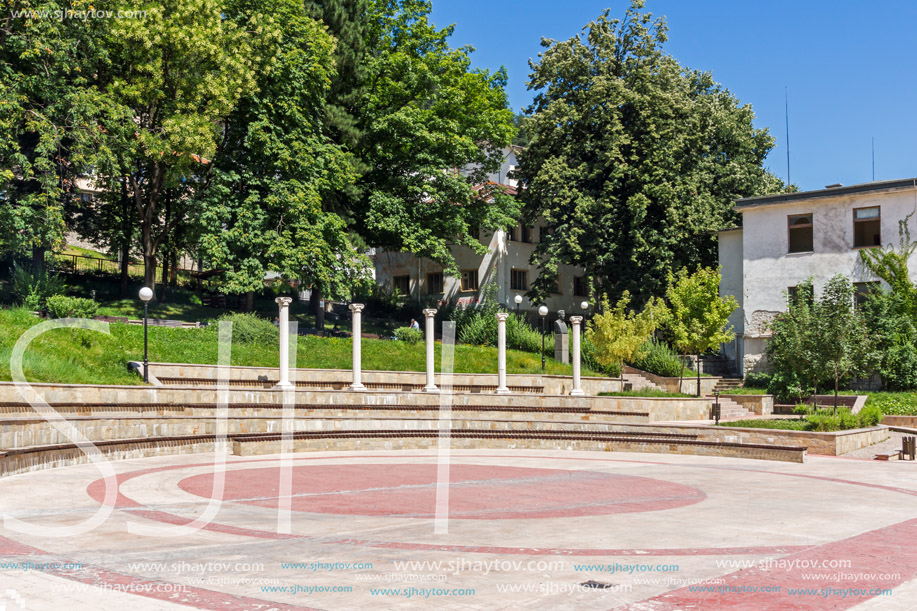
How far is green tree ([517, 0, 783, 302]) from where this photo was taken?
40.2 meters

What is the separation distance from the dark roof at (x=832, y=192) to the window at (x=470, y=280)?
15792mm

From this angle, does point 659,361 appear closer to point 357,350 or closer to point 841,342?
point 841,342

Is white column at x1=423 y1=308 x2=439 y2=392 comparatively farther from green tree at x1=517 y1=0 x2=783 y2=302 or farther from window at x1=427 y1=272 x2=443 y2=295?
window at x1=427 y1=272 x2=443 y2=295

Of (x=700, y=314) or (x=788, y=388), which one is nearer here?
(x=788, y=388)

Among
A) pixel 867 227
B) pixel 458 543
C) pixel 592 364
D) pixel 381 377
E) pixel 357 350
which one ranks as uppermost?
pixel 867 227

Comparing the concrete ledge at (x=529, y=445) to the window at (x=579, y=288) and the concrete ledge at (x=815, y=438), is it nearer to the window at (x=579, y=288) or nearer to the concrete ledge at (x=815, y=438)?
the concrete ledge at (x=815, y=438)

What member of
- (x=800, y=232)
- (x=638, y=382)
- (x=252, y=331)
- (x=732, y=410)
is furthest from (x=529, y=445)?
(x=800, y=232)

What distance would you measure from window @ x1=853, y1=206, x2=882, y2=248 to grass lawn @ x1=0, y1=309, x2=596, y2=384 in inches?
545

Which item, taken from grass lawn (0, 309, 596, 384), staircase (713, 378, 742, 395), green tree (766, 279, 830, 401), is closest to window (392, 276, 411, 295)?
grass lawn (0, 309, 596, 384)

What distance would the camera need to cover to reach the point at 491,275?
4609cm

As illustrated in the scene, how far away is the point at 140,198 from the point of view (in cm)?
3334

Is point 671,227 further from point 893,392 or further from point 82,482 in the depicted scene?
point 82,482

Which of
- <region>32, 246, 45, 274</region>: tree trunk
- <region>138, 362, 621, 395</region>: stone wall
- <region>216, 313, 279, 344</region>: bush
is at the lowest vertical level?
<region>138, 362, 621, 395</region>: stone wall

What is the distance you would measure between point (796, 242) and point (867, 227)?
3.12m
